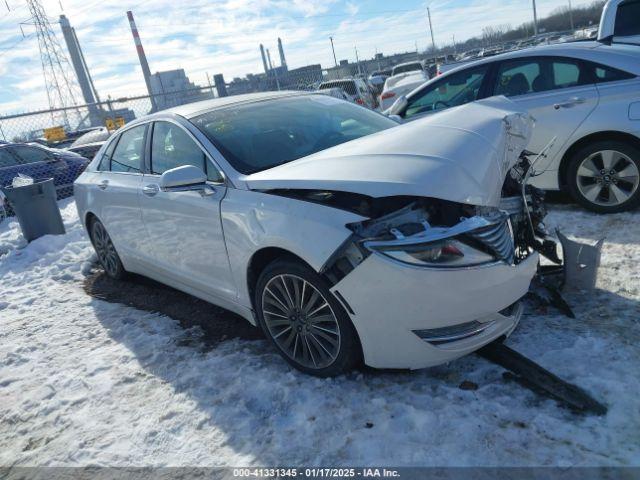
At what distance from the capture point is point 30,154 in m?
11.5

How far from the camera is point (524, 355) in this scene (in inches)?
116

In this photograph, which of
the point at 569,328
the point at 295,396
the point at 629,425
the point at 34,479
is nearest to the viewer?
the point at 629,425

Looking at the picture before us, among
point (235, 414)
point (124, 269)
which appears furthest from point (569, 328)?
point (124, 269)

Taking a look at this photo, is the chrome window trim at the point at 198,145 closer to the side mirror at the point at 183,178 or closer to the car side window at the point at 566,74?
the side mirror at the point at 183,178

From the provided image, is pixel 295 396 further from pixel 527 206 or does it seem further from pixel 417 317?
pixel 527 206

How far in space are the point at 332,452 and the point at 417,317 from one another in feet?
2.61

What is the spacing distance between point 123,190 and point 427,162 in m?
2.99

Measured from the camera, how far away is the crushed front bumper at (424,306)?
247 cm

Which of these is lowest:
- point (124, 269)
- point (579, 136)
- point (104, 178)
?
point (124, 269)

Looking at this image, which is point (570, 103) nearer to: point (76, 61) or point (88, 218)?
point (88, 218)

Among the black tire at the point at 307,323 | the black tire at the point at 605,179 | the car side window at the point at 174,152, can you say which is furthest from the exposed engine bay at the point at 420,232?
the black tire at the point at 605,179

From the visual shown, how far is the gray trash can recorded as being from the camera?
7.54 meters

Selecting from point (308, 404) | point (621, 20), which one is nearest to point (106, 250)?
point (308, 404)

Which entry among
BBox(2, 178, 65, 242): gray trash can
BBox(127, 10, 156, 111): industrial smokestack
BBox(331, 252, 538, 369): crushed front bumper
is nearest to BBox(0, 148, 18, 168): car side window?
BBox(2, 178, 65, 242): gray trash can
